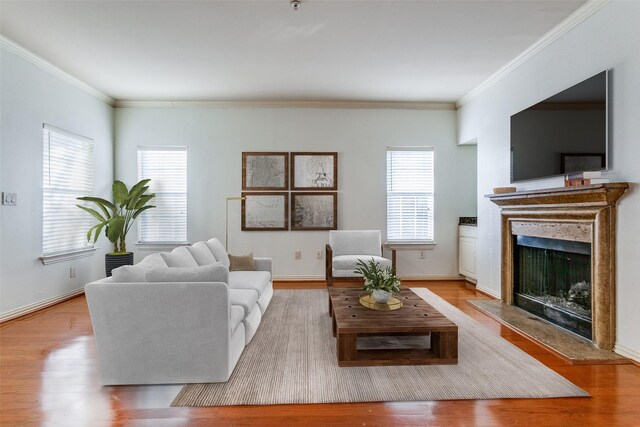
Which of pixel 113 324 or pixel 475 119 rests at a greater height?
pixel 475 119

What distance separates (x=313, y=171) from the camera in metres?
5.53

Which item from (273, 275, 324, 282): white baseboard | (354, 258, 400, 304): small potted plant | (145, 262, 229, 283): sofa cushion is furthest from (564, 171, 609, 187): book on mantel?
(273, 275, 324, 282): white baseboard

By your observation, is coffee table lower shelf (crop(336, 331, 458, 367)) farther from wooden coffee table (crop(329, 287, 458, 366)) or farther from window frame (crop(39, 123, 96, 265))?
window frame (crop(39, 123, 96, 265))

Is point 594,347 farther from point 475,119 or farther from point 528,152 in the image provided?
point 475,119

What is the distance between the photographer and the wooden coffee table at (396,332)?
2.40 m

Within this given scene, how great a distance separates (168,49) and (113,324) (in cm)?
295

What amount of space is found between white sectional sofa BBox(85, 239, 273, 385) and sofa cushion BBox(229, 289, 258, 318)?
0.47 metres

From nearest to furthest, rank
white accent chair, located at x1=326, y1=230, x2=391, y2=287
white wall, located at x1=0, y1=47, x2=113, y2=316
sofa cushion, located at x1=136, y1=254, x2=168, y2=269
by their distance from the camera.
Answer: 1. sofa cushion, located at x1=136, y1=254, x2=168, y2=269
2. white wall, located at x1=0, y1=47, x2=113, y2=316
3. white accent chair, located at x1=326, y1=230, x2=391, y2=287

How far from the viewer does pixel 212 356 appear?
2197 mm

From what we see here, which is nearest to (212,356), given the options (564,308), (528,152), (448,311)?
(448,311)

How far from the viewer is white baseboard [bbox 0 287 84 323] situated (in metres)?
3.53

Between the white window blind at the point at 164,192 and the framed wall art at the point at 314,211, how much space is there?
1.81 m

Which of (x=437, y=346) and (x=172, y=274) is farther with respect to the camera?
(x=437, y=346)

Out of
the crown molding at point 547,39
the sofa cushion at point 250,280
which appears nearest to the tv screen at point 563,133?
the crown molding at point 547,39
